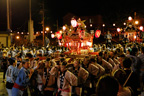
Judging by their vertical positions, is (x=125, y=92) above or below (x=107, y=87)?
below

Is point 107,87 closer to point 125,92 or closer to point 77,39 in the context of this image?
point 125,92

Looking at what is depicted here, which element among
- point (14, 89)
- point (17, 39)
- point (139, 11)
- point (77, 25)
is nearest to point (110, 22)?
point (139, 11)

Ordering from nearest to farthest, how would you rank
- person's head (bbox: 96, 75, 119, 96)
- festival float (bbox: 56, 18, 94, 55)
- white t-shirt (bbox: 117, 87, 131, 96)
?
person's head (bbox: 96, 75, 119, 96) < white t-shirt (bbox: 117, 87, 131, 96) < festival float (bbox: 56, 18, 94, 55)

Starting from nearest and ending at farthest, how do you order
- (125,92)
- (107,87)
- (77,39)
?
1. (107,87)
2. (125,92)
3. (77,39)

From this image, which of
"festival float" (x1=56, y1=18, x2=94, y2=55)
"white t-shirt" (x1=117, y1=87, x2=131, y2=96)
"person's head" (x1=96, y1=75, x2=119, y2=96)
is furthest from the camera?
"festival float" (x1=56, y1=18, x2=94, y2=55)

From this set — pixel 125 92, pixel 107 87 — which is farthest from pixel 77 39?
pixel 107 87

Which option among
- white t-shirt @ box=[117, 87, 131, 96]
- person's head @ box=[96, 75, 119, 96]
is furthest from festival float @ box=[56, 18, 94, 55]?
person's head @ box=[96, 75, 119, 96]

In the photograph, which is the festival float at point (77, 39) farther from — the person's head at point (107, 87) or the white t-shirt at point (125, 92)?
the person's head at point (107, 87)

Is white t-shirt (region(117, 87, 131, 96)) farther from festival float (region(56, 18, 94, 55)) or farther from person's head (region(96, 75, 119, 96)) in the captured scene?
festival float (region(56, 18, 94, 55))

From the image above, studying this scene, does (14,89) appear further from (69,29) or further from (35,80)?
(69,29)

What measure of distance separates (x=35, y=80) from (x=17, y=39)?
24015 mm

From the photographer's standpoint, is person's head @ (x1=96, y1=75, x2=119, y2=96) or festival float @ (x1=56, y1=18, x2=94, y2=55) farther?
festival float @ (x1=56, y1=18, x2=94, y2=55)

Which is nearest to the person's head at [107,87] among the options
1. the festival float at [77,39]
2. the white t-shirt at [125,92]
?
the white t-shirt at [125,92]

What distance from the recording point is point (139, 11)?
3256 centimetres
